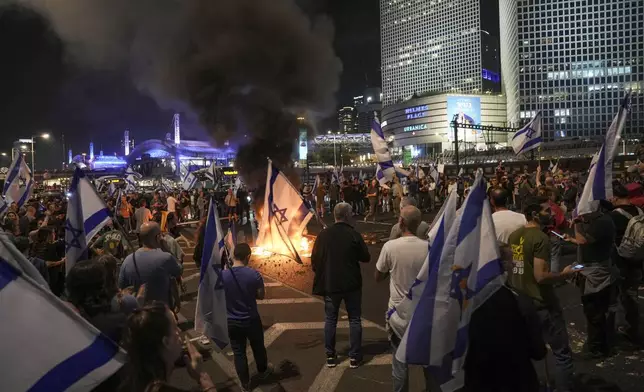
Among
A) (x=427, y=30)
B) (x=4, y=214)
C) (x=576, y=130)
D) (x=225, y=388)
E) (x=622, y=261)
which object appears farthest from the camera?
(x=427, y=30)

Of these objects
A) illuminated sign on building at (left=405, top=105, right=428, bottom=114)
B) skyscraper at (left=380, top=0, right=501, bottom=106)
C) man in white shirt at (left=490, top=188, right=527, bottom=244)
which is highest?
skyscraper at (left=380, top=0, right=501, bottom=106)

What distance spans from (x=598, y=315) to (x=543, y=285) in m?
1.26

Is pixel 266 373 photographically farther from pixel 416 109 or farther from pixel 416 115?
pixel 416 109

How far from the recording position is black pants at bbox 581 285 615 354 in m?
4.75

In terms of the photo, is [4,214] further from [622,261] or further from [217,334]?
[622,261]

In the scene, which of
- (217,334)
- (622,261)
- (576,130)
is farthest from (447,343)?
(576,130)

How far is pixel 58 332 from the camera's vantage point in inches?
73.4

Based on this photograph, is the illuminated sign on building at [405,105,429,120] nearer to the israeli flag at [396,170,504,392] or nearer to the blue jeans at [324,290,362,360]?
the blue jeans at [324,290,362,360]

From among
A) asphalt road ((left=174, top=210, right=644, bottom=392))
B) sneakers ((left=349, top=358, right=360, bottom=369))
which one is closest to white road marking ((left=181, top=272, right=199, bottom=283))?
asphalt road ((left=174, top=210, right=644, bottom=392))

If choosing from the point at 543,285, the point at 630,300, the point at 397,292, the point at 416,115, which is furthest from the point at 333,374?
the point at 416,115

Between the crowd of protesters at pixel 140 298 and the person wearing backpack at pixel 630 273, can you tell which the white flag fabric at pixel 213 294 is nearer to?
A: the crowd of protesters at pixel 140 298

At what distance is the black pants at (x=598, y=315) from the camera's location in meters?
4.75

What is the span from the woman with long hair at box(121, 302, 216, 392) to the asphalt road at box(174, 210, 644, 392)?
2647 millimetres

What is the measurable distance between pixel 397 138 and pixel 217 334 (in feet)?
429
